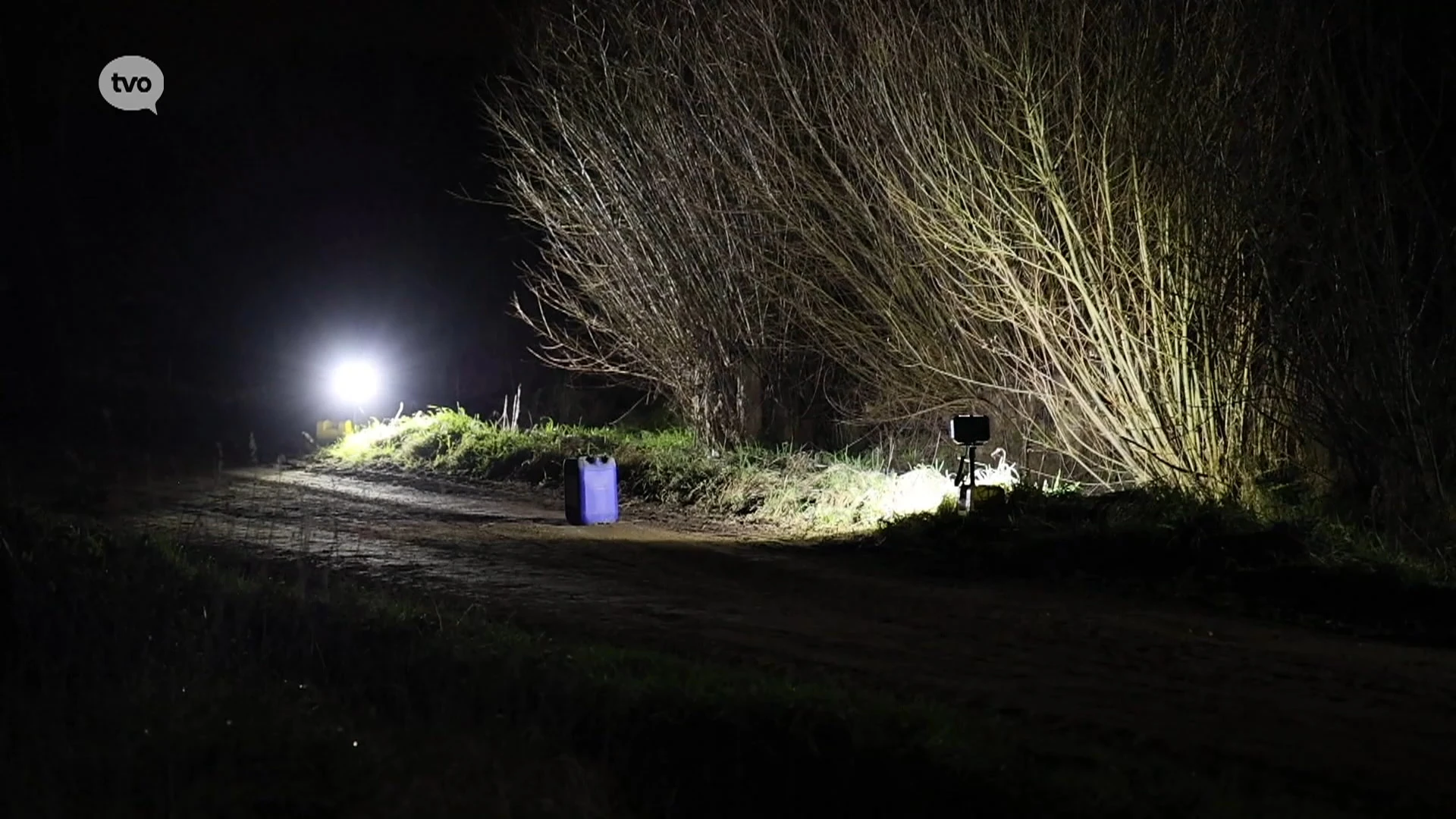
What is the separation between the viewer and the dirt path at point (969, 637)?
23.8 feet

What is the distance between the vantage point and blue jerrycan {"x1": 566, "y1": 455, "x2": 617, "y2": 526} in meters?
15.4

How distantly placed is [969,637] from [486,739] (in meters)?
3.64

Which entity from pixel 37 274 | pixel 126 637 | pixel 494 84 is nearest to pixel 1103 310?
pixel 126 637

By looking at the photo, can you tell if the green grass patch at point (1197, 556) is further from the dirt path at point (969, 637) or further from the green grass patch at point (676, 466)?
the green grass patch at point (676, 466)

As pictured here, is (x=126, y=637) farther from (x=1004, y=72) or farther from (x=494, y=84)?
(x=494, y=84)

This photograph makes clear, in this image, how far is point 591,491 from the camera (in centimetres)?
1546

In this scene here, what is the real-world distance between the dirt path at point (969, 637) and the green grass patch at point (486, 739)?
0.62 meters

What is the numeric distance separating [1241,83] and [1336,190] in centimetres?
150

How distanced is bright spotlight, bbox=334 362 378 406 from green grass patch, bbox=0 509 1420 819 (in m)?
17.7

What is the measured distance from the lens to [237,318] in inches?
1619

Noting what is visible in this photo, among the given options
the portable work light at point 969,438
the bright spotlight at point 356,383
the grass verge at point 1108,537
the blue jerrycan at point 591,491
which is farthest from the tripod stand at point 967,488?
the bright spotlight at point 356,383

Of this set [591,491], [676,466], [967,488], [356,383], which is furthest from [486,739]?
[356,383]

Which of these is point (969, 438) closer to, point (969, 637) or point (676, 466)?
point (969, 637)

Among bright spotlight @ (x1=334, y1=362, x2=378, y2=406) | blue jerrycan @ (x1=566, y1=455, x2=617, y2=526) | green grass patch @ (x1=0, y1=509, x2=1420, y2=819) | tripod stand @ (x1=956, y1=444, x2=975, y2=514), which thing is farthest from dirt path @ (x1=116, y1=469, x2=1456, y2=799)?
bright spotlight @ (x1=334, y1=362, x2=378, y2=406)
